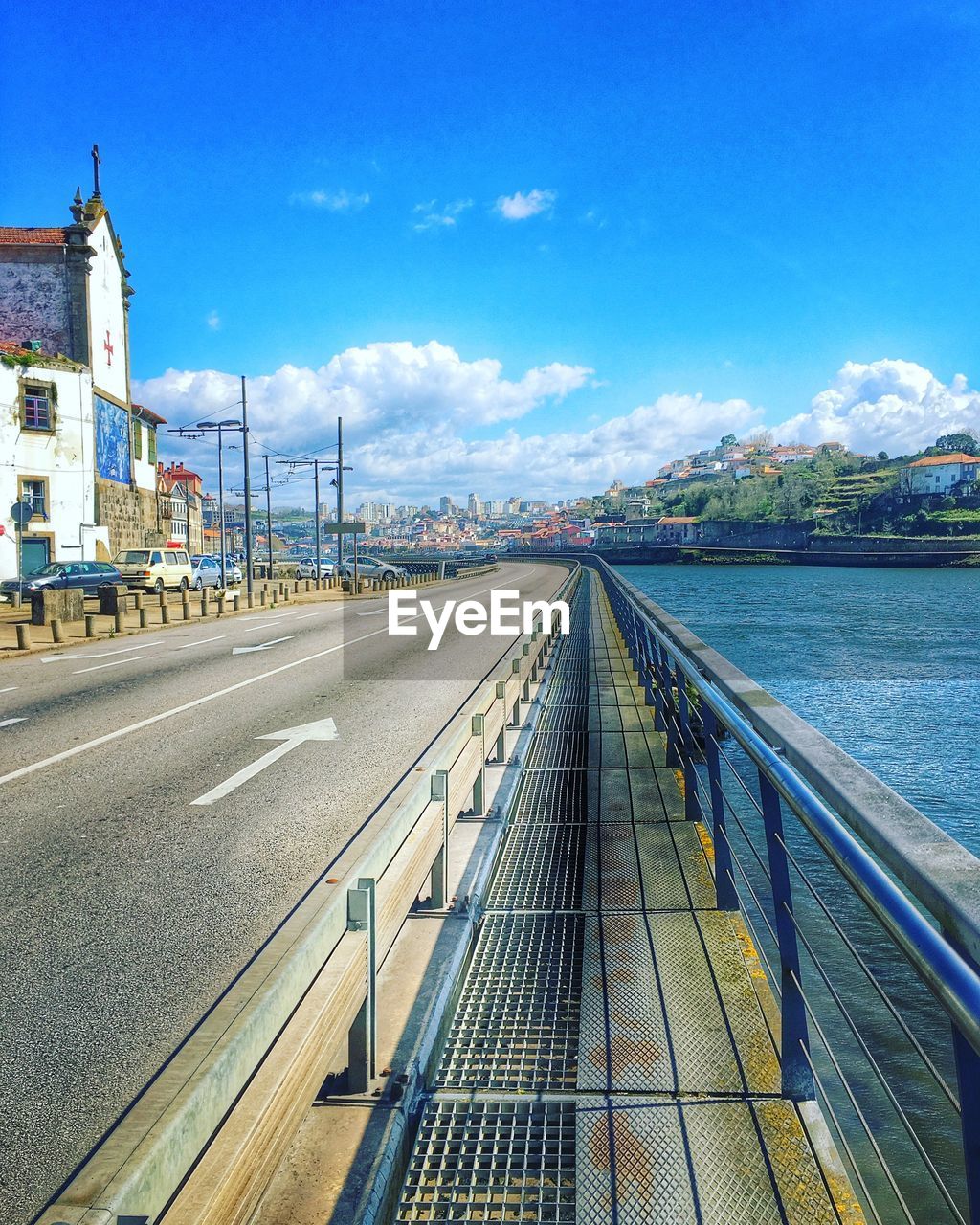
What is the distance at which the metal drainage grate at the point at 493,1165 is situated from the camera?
2.97 meters

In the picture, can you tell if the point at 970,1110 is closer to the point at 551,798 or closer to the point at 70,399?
the point at 551,798

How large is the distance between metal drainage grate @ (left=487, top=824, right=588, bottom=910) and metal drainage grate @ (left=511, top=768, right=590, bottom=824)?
0.25 meters

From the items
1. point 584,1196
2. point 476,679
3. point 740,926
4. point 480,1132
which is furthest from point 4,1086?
point 476,679

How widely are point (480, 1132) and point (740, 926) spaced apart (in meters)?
2.11

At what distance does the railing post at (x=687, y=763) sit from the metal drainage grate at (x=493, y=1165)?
3381 millimetres

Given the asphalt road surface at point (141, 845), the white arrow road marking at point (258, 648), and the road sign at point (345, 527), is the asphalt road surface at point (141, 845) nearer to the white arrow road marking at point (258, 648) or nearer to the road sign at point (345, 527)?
the white arrow road marking at point (258, 648)

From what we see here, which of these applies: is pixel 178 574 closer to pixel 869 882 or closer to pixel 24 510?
pixel 24 510

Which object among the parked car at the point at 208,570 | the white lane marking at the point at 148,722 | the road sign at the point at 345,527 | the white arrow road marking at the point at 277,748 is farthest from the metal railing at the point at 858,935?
the parked car at the point at 208,570

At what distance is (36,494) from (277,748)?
33.5 metres

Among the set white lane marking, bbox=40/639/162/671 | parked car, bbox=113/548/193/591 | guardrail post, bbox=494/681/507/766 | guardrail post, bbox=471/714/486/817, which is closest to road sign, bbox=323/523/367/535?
parked car, bbox=113/548/193/591

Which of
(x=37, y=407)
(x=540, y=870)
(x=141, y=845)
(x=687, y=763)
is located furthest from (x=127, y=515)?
(x=540, y=870)

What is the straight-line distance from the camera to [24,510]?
3023 cm

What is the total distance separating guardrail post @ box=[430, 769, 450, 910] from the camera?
4957 mm

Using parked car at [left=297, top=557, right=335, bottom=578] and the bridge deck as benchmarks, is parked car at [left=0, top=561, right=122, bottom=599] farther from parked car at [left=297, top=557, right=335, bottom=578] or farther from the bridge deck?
the bridge deck
